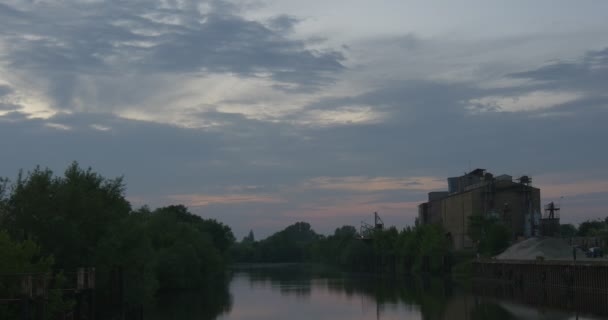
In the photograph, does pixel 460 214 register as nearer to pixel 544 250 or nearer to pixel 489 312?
pixel 544 250

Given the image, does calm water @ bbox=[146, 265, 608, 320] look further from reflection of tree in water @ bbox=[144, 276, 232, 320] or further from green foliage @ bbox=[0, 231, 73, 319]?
green foliage @ bbox=[0, 231, 73, 319]

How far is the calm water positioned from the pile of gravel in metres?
8.18

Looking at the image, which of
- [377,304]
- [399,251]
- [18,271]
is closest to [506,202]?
[399,251]

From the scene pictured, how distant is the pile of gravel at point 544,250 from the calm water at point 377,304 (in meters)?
8.18

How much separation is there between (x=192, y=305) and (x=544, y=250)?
46.5 meters

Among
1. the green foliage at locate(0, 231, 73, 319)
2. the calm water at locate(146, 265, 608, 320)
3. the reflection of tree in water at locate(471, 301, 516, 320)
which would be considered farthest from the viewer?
the calm water at locate(146, 265, 608, 320)

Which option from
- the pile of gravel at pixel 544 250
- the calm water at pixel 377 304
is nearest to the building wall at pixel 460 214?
the pile of gravel at pixel 544 250

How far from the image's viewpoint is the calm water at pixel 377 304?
180 feet

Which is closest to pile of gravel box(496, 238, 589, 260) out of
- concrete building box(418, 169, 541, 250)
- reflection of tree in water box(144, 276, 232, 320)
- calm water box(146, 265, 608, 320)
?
calm water box(146, 265, 608, 320)

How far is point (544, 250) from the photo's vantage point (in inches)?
3499

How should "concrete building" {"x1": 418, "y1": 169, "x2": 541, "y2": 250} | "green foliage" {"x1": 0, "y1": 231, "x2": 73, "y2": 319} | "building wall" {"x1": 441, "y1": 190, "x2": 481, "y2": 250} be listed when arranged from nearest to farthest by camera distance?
"green foliage" {"x1": 0, "y1": 231, "x2": 73, "y2": 319}
"concrete building" {"x1": 418, "y1": 169, "x2": 541, "y2": 250}
"building wall" {"x1": 441, "y1": 190, "x2": 481, "y2": 250}

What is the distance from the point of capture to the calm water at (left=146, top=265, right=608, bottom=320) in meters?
54.7

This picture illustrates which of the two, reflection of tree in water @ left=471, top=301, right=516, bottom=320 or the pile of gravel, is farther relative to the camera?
the pile of gravel

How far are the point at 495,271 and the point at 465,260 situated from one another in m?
17.3
